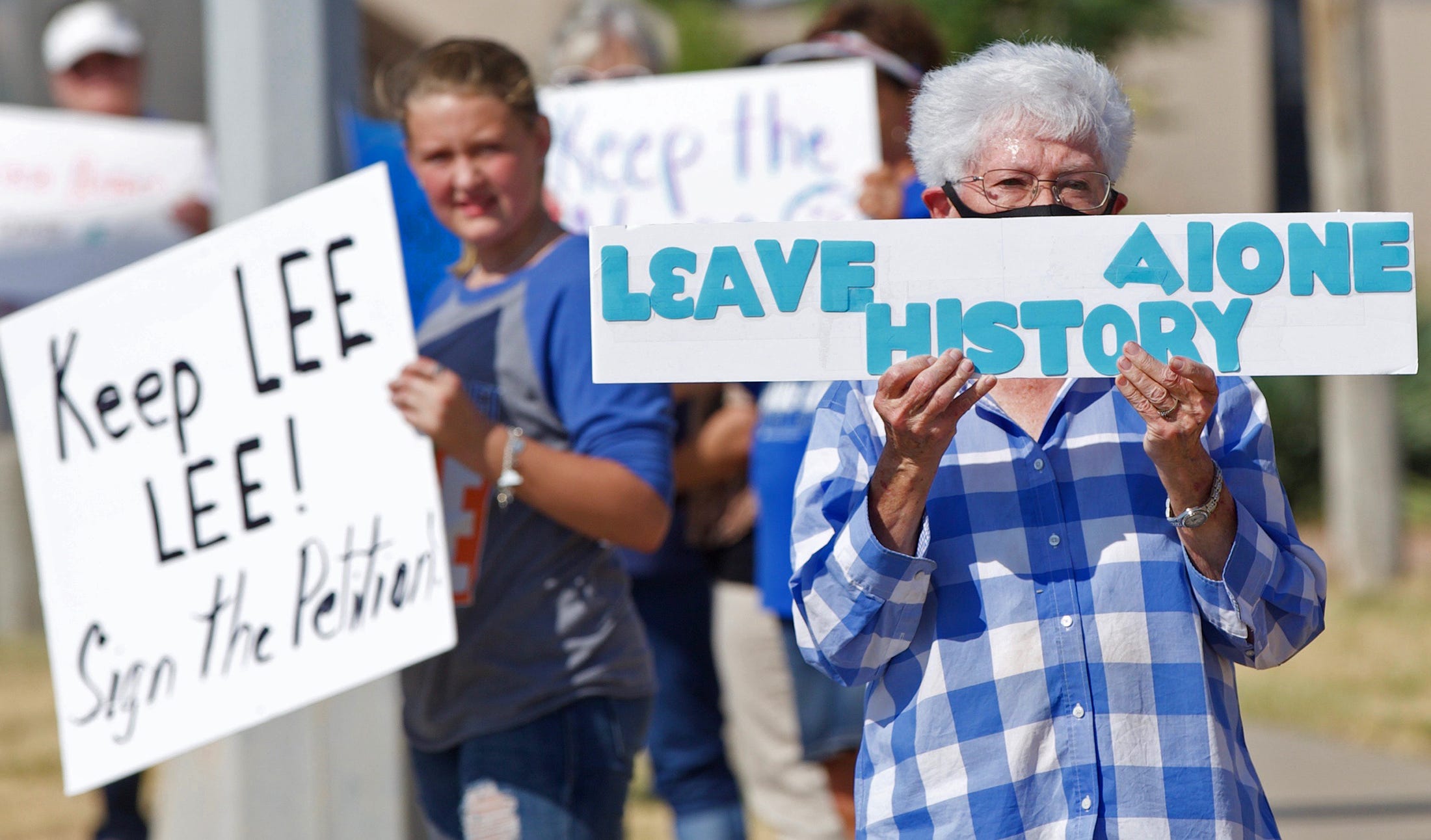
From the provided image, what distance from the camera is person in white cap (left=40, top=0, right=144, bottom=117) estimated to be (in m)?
4.95

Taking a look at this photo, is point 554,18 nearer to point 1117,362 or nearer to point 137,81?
point 137,81

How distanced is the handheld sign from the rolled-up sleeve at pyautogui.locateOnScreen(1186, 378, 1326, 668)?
3.67 feet

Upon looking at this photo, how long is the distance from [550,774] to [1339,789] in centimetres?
352

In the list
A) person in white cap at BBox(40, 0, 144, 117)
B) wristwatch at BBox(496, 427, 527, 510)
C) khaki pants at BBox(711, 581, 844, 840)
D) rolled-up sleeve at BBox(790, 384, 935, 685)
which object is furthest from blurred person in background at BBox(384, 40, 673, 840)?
person in white cap at BBox(40, 0, 144, 117)

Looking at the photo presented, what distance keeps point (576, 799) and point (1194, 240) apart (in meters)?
1.25

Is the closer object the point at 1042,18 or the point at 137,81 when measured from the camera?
the point at 137,81

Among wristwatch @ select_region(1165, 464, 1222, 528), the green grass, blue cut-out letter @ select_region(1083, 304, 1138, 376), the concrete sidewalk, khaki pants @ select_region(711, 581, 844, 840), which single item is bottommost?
the concrete sidewalk

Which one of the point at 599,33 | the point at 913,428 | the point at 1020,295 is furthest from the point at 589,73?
the point at 913,428

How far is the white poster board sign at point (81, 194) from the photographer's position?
4395mm

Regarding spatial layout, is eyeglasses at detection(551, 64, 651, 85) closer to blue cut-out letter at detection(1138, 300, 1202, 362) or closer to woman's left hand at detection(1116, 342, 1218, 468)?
blue cut-out letter at detection(1138, 300, 1202, 362)

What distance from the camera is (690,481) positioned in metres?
3.71

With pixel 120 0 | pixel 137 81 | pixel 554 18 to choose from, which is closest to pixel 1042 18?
pixel 554 18

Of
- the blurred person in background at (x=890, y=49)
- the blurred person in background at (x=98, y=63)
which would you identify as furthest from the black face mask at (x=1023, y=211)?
the blurred person in background at (x=98, y=63)

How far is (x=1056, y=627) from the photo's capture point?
175 centimetres
